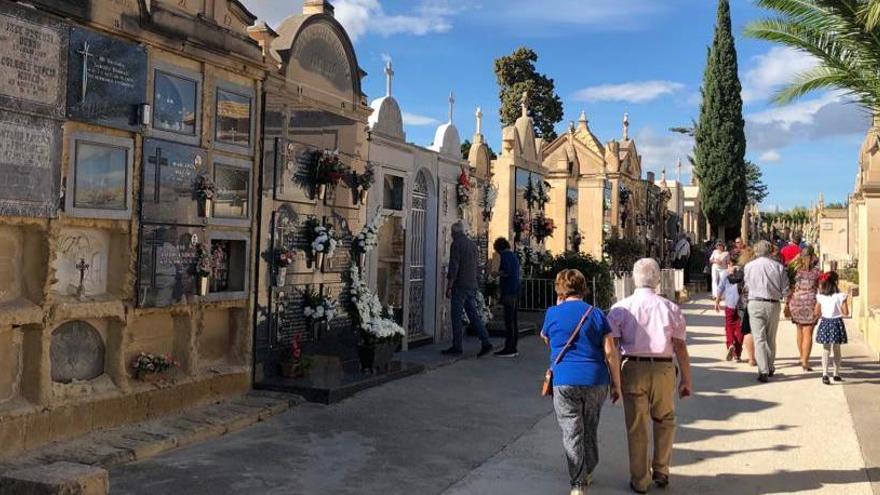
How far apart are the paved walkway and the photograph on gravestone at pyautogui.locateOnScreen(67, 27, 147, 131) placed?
8.25 ft

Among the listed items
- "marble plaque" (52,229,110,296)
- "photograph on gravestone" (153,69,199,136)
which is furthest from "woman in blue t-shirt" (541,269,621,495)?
"photograph on gravestone" (153,69,199,136)

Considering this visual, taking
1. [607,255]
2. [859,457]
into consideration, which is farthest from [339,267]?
[607,255]

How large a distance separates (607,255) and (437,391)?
14.5 m

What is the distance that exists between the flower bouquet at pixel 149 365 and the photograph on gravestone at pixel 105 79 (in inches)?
71.4

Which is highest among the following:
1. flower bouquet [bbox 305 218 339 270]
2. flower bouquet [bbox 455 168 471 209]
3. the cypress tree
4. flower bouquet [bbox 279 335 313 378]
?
the cypress tree

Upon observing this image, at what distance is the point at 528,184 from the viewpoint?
16.0 meters

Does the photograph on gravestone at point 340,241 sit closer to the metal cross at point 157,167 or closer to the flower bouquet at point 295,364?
the flower bouquet at point 295,364

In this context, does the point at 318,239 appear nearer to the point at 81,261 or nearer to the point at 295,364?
the point at 295,364

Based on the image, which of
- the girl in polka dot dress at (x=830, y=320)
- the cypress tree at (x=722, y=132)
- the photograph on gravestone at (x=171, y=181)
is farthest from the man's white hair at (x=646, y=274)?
the cypress tree at (x=722, y=132)

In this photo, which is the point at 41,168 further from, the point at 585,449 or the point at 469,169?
the point at 469,169

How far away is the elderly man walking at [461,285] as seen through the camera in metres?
10.6

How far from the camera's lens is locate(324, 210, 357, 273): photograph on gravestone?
8.75 m

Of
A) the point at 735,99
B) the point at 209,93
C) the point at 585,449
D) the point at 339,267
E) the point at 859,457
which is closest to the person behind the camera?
the point at 585,449

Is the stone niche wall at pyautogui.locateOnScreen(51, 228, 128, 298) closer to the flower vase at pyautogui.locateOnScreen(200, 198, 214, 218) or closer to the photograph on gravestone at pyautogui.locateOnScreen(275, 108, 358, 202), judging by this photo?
the flower vase at pyautogui.locateOnScreen(200, 198, 214, 218)
